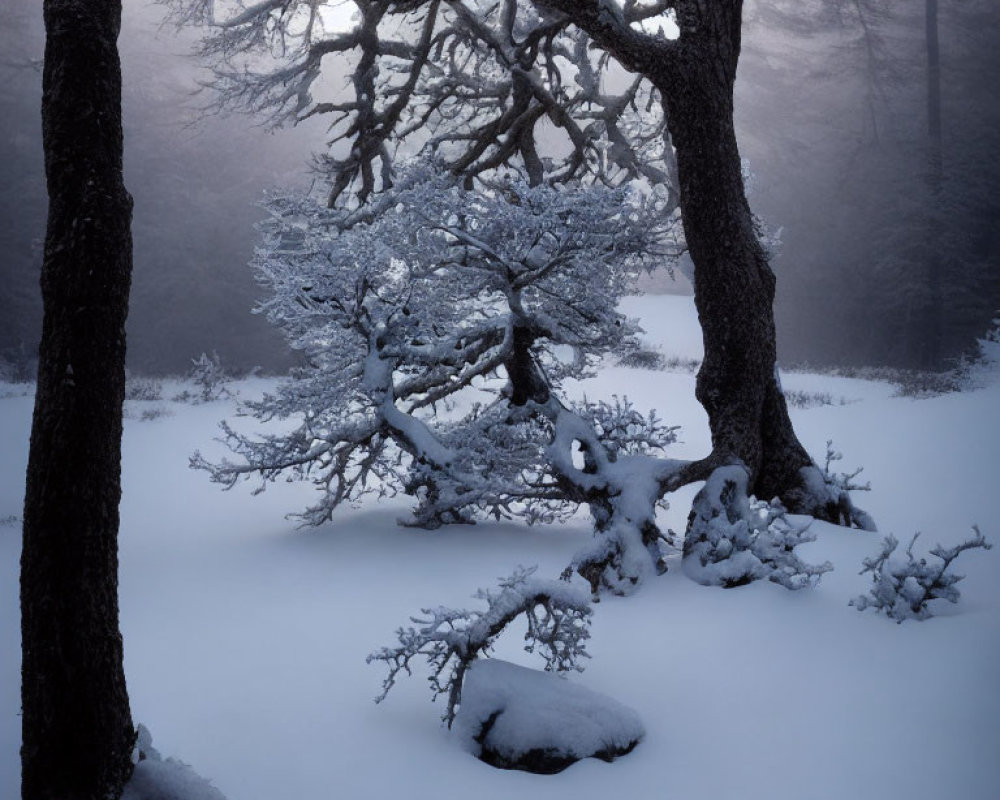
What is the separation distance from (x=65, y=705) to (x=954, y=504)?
7.76 m

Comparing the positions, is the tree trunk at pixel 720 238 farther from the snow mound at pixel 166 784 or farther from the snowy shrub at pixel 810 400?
the snowy shrub at pixel 810 400

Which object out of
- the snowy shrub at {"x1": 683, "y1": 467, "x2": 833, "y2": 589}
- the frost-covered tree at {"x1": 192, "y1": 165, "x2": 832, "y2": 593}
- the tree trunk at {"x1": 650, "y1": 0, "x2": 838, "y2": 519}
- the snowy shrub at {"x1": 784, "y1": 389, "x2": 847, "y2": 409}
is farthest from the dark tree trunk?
the snowy shrub at {"x1": 784, "y1": 389, "x2": 847, "y2": 409}

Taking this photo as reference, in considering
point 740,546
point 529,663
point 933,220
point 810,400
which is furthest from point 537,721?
point 933,220

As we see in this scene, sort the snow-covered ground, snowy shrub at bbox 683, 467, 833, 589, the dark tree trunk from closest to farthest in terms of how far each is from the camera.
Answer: the dark tree trunk < the snow-covered ground < snowy shrub at bbox 683, 467, 833, 589

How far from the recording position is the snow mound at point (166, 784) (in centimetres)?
293

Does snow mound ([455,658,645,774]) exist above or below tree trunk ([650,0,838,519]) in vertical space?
below

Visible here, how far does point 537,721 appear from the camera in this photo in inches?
137

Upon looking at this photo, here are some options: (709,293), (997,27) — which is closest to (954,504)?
(709,293)

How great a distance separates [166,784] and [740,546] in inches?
146

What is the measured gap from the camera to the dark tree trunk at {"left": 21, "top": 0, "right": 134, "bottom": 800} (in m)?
2.82

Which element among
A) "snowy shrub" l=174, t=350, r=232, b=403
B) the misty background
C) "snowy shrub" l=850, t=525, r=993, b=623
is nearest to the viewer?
"snowy shrub" l=850, t=525, r=993, b=623

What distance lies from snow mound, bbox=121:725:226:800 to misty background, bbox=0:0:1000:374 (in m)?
19.3

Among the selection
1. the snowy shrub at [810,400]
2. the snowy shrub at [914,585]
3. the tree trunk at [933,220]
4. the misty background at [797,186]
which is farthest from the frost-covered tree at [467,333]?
the tree trunk at [933,220]

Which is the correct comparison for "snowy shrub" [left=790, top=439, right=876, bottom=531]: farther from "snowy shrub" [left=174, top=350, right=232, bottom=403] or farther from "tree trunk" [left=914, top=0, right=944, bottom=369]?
"tree trunk" [left=914, top=0, right=944, bottom=369]
